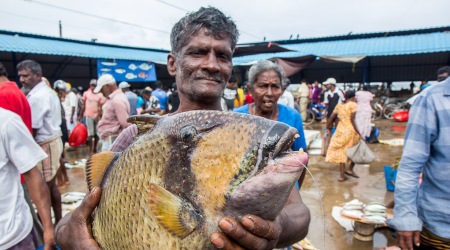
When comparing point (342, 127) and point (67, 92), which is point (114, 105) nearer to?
point (342, 127)

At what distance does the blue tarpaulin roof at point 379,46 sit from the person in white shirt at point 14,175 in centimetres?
1381

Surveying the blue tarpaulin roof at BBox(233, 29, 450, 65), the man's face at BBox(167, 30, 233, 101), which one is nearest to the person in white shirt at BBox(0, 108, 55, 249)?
the man's face at BBox(167, 30, 233, 101)

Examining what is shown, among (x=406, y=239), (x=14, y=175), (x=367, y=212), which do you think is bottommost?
(x=367, y=212)

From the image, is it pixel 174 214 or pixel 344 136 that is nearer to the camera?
pixel 174 214

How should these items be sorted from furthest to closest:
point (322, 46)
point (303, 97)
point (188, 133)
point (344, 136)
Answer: point (322, 46) < point (303, 97) < point (344, 136) < point (188, 133)

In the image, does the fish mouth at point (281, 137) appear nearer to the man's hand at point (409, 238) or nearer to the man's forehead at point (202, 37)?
the man's forehead at point (202, 37)

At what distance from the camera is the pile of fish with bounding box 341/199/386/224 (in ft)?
13.4

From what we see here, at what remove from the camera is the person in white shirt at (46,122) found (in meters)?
4.07

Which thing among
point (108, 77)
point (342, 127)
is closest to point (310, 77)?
point (342, 127)

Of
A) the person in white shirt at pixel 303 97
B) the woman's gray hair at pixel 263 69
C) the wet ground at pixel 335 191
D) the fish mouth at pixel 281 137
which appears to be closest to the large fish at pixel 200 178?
the fish mouth at pixel 281 137

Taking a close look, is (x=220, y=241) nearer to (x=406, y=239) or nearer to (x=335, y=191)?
(x=406, y=239)

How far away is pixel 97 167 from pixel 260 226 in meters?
0.65

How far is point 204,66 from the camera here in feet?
4.60

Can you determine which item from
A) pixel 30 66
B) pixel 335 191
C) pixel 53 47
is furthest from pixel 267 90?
pixel 53 47
